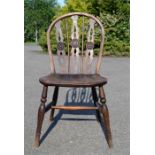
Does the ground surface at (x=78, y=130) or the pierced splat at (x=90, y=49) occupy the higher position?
the pierced splat at (x=90, y=49)

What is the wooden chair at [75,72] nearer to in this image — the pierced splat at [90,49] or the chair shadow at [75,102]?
the pierced splat at [90,49]

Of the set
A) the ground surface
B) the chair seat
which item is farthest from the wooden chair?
the ground surface

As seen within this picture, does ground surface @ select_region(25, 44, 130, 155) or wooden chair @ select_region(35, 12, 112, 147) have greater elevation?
wooden chair @ select_region(35, 12, 112, 147)

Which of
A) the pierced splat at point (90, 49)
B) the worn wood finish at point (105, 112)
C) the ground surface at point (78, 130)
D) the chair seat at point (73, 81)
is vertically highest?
the pierced splat at point (90, 49)

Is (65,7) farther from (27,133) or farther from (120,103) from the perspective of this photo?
(27,133)

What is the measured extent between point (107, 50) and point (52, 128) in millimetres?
9483

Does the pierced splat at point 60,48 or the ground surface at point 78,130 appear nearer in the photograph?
the ground surface at point 78,130

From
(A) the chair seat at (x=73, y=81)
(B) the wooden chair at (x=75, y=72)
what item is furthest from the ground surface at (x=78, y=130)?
(A) the chair seat at (x=73, y=81)

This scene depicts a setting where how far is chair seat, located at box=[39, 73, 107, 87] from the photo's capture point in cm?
248

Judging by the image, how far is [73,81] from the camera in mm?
2531

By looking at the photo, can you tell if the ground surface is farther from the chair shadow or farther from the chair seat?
the chair seat

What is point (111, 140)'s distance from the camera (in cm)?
263

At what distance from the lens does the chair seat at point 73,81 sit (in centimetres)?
248
